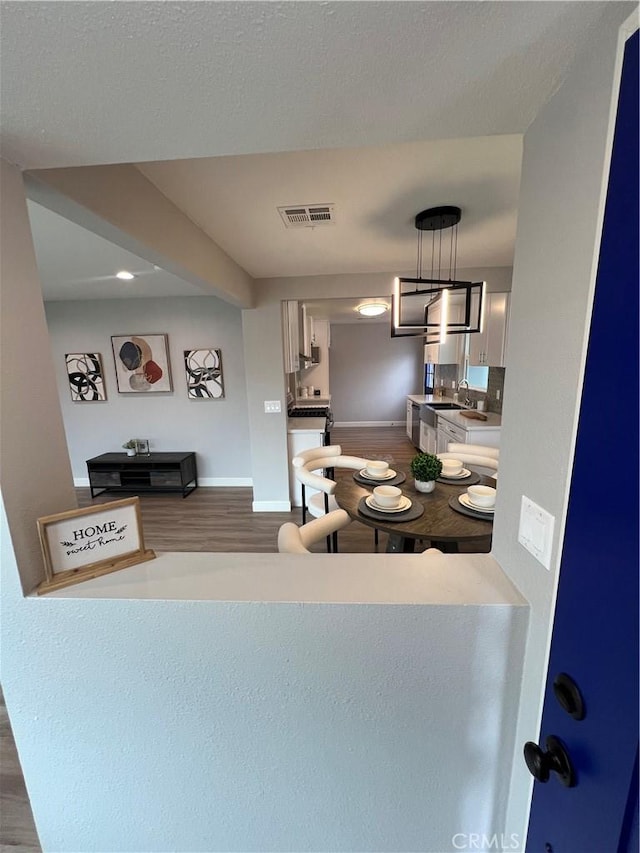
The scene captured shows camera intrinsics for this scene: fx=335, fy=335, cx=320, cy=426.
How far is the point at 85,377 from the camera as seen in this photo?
4.66 m

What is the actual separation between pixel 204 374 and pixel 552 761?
4586mm

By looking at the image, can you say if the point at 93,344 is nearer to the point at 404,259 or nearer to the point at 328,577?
the point at 404,259

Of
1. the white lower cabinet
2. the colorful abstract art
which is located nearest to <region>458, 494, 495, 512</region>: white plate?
the white lower cabinet

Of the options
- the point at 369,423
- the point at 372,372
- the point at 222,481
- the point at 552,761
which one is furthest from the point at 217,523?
the point at 372,372

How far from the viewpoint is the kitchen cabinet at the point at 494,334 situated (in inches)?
137

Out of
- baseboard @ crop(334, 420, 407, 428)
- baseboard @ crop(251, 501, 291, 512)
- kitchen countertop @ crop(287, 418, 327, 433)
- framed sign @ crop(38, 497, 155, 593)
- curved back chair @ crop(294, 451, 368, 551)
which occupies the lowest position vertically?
baseboard @ crop(251, 501, 291, 512)

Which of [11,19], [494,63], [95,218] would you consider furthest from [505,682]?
[95,218]

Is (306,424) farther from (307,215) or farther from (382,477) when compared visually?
(307,215)

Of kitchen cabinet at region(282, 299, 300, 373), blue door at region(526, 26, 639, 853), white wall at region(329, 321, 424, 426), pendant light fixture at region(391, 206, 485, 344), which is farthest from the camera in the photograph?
white wall at region(329, 321, 424, 426)

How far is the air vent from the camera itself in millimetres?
1902

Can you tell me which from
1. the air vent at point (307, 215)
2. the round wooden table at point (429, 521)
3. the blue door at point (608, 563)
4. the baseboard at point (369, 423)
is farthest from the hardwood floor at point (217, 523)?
the baseboard at point (369, 423)

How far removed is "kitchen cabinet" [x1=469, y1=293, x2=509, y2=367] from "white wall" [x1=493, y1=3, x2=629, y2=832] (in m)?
2.90

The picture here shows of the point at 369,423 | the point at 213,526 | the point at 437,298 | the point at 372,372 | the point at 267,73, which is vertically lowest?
the point at 213,526

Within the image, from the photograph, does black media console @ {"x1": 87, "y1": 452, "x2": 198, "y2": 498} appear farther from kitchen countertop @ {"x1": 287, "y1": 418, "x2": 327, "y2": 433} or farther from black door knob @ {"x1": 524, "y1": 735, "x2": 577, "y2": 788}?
black door knob @ {"x1": 524, "y1": 735, "x2": 577, "y2": 788}
